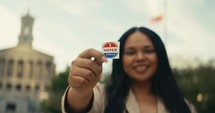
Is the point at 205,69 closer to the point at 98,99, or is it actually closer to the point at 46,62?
the point at 98,99

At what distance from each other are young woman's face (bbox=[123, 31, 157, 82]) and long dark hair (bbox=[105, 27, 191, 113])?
52 mm

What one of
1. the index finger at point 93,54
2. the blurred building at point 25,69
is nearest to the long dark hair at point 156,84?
the index finger at point 93,54

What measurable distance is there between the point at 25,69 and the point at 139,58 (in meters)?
64.0

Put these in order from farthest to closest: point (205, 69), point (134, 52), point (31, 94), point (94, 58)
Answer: point (31, 94), point (205, 69), point (134, 52), point (94, 58)

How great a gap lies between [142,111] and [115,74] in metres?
0.33

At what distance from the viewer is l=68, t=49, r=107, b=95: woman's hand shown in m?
1.68

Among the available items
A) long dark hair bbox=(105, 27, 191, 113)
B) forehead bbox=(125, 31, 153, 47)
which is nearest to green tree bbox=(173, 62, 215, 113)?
long dark hair bbox=(105, 27, 191, 113)

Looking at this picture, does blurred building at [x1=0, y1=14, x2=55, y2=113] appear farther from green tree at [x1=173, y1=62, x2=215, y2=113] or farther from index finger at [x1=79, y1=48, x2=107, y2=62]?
index finger at [x1=79, y1=48, x2=107, y2=62]

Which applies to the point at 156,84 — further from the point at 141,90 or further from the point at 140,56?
the point at 140,56

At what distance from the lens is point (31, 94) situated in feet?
202

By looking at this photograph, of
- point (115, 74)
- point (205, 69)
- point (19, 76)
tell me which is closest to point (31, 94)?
point (19, 76)

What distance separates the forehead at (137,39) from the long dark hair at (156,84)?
28mm

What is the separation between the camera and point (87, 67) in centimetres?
168

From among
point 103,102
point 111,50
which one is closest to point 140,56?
point 103,102
